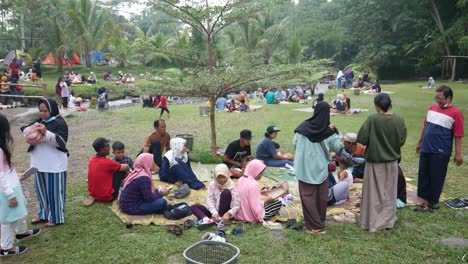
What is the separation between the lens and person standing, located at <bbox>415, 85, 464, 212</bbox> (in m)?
5.22

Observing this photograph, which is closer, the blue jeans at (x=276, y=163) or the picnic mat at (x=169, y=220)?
the picnic mat at (x=169, y=220)

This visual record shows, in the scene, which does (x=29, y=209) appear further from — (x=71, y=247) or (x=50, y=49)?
(x=50, y=49)

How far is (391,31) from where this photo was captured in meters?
31.3

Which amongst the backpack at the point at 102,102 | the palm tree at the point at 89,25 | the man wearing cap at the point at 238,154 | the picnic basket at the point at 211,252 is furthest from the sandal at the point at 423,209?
the palm tree at the point at 89,25

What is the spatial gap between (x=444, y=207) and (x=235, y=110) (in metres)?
11.5


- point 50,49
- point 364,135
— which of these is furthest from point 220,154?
point 50,49

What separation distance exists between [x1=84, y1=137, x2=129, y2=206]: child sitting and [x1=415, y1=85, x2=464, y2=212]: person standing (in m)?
4.38

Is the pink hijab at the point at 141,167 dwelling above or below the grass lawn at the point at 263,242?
above

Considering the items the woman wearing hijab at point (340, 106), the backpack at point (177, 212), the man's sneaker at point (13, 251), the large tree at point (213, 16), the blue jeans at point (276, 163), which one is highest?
the large tree at point (213, 16)

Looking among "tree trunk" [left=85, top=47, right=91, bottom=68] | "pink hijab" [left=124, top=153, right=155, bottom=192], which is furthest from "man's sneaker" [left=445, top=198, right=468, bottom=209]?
"tree trunk" [left=85, top=47, right=91, bottom=68]

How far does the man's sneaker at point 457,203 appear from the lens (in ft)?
18.2

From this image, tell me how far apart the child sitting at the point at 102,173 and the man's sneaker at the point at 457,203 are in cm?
478

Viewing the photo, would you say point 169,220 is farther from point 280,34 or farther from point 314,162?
point 280,34

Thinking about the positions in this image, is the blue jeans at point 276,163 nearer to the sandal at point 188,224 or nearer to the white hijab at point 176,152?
the white hijab at point 176,152
